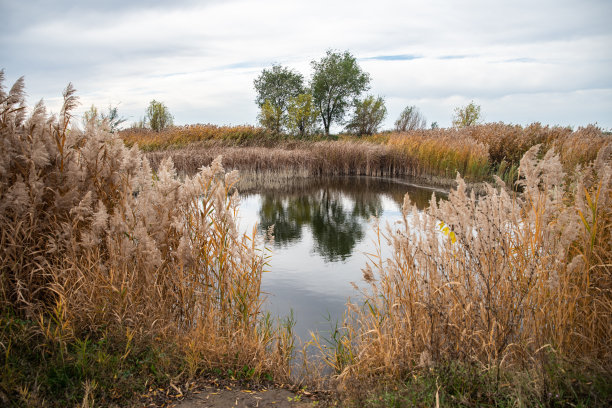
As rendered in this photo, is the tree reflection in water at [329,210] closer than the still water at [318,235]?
No

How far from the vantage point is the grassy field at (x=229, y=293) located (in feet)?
9.20

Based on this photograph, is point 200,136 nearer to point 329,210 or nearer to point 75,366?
point 329,210

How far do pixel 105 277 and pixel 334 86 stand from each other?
46.9m

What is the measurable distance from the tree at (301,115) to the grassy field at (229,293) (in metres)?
31.1

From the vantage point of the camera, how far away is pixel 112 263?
3.52 m

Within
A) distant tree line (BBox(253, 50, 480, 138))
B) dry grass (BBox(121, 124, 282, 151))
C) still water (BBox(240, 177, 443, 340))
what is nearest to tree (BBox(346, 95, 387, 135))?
distant tree line (BBox(253, 50, 480, 138))

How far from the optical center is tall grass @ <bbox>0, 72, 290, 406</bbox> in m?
2.98

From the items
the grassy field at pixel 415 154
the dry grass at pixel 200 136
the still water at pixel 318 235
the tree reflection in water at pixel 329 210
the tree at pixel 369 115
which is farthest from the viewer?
the tree at pixel 369 115

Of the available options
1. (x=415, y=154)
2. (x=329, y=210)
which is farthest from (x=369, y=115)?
(x=329, y=210)

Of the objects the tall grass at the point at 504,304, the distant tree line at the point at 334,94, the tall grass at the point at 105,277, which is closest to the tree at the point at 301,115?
the distant tree line at the point at 334,94

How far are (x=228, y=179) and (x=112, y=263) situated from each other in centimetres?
120

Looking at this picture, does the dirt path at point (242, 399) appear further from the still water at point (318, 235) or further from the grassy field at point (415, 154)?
the grassy field at point (415, 154)

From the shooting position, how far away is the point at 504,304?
10.5ft

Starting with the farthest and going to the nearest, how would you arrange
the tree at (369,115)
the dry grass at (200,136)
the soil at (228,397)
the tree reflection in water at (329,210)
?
the tree at (369,115) → the dry grass at (200,136) → the tree reflection in water at (329,210) → the soil at (228,397)
